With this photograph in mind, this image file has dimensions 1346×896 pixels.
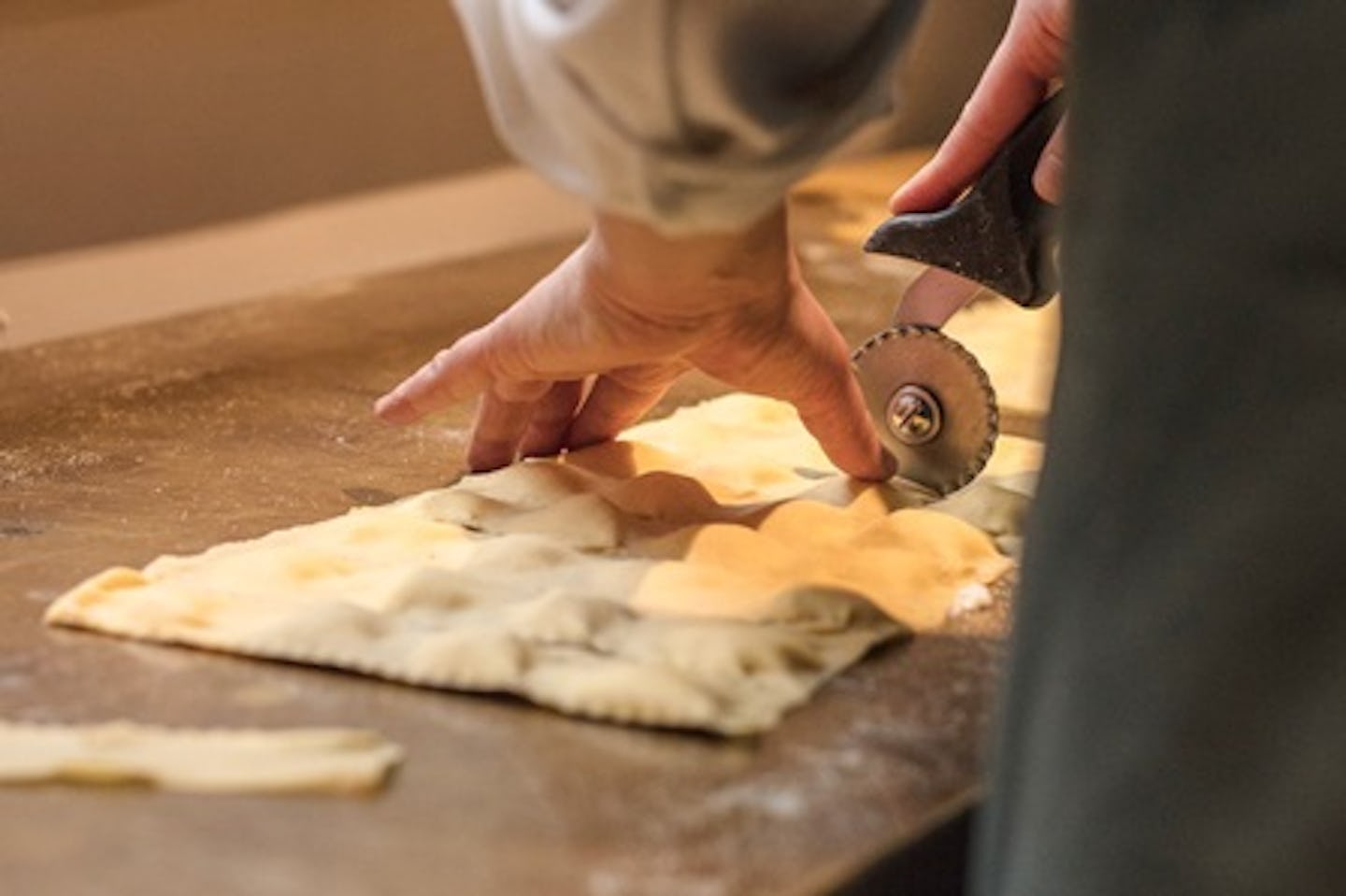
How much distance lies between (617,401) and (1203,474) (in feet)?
1.46

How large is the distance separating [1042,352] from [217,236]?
0.73m

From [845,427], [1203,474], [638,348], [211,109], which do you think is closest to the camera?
[1203,474]

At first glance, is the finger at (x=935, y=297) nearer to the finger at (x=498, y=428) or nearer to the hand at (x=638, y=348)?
the hand at (x=638, y=348)

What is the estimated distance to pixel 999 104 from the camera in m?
1.03

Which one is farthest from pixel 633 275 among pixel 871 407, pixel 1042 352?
pixel 1042 352

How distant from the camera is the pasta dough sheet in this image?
0.73 m

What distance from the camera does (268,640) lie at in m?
0.77

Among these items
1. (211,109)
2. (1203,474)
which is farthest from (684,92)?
(211,109)

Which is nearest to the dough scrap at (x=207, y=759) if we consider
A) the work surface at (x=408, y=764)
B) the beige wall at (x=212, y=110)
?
the work surface at (x=408, y=764)

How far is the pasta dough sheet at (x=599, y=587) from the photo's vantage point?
731mm

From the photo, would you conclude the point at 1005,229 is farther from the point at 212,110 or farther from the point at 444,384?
the point at 212,110

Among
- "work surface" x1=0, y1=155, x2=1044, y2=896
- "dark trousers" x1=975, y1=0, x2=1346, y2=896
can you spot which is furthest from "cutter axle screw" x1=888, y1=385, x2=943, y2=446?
"dark trousers" x1=975, y1=0, x2=1346, y2=896

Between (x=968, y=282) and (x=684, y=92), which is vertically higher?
(x=684, y=92)

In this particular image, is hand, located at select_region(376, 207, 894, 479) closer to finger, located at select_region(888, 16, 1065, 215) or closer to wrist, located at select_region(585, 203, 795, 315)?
wrist, located at select_region(585, 203, 795, 315)
